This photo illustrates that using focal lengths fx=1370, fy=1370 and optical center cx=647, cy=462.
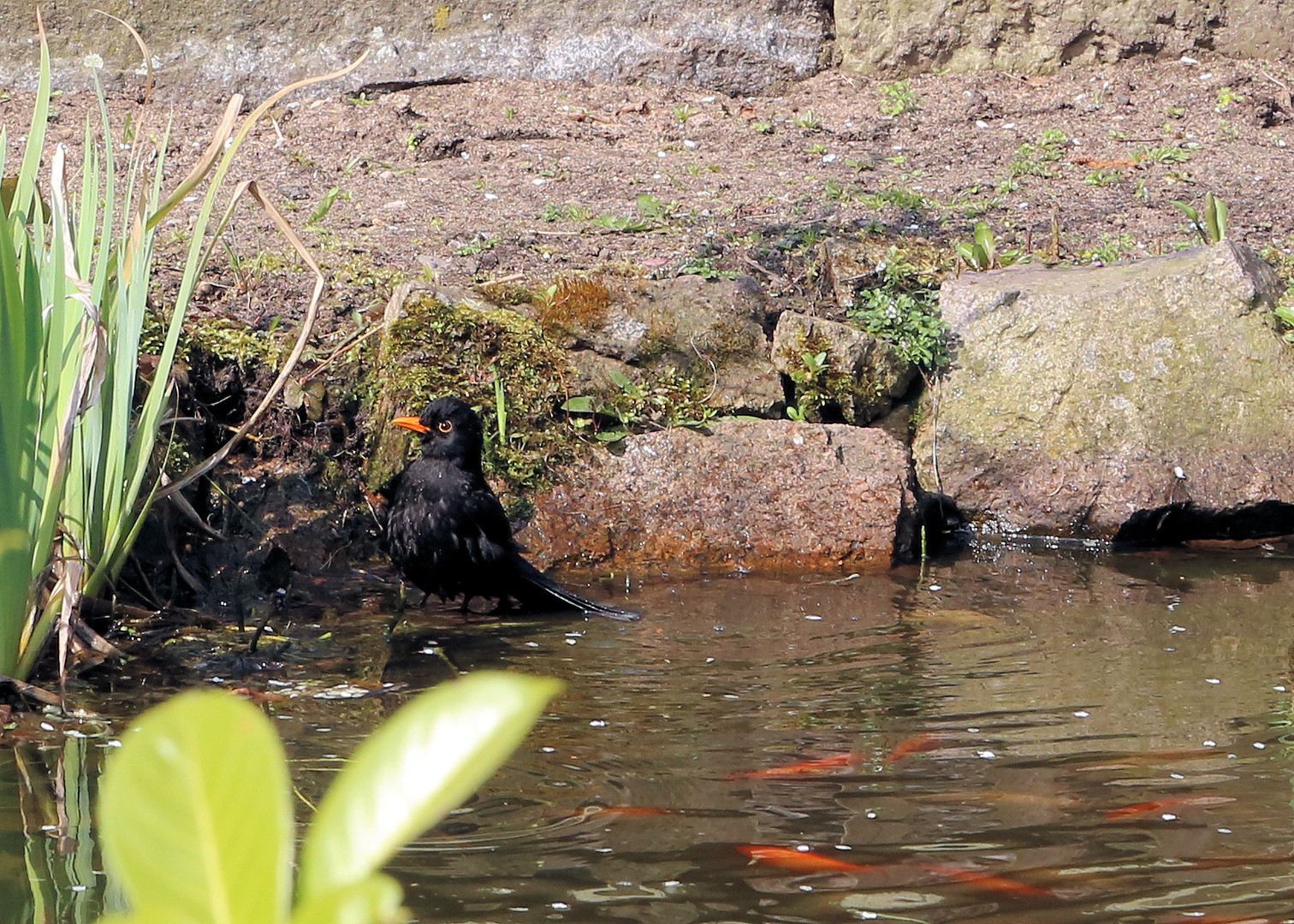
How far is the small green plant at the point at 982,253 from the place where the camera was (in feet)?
21.1

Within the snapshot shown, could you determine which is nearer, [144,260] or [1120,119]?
[144,260]

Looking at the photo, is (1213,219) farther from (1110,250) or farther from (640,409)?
(640,409)

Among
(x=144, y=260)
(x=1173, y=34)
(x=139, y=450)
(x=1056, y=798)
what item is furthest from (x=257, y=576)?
(x=1173, y=34)

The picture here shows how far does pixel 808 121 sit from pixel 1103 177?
6.06 feet

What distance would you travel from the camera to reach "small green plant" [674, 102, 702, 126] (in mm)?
8695

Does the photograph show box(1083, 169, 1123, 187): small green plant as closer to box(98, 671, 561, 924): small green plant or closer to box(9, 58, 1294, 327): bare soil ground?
box(9, 58, 1294, 327): bare soil ground

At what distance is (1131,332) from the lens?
592 cm

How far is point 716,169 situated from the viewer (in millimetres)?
7984

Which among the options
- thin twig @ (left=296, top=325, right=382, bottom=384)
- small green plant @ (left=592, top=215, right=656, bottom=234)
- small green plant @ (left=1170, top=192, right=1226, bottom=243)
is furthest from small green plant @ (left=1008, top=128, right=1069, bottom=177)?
thin twig @ (left=296, top=325, right=382, bottom=384)

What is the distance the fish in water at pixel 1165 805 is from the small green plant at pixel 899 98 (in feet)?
21.7

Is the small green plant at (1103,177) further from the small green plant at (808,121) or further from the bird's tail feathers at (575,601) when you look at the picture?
the bird's tail feathers at (575,601)

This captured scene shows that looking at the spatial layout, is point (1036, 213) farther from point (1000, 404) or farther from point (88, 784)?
point (88, 784)

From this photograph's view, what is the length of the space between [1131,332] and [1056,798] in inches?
Result: 138

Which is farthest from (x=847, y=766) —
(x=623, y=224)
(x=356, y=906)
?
(x=623, y=224)
